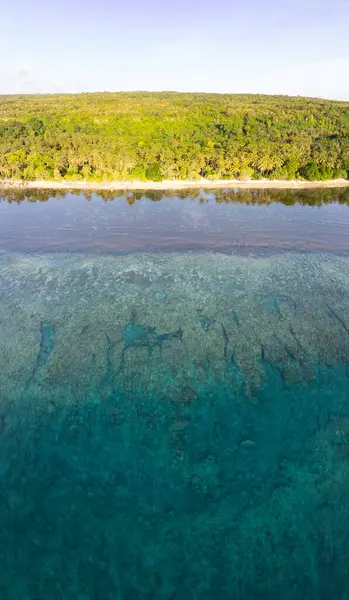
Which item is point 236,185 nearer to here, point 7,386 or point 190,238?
point 190,238

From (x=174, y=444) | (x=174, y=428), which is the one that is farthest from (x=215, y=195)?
(x=174, y=444)

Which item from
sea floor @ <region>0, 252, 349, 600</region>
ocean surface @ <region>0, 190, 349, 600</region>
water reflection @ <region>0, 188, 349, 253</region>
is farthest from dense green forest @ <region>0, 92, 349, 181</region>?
sea floor @ <region>0, 252, 349, 600</region>

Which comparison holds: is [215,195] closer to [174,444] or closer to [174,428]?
[174,428]

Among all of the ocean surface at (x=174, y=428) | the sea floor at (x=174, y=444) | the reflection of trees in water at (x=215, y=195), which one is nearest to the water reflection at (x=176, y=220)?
the reflection of trees in water at (x=215, y=195)

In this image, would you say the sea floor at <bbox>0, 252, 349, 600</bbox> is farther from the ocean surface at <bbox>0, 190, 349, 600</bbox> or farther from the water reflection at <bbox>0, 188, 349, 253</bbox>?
the water reflection at <bbox>0, 188, 349, 253</bbox>

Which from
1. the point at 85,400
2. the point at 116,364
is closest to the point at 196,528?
the point at 85,400
